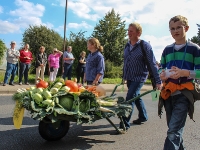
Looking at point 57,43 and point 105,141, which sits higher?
point 57,43

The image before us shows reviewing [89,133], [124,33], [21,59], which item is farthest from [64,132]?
[124,33]

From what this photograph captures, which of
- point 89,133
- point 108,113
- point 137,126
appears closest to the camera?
point 108,113

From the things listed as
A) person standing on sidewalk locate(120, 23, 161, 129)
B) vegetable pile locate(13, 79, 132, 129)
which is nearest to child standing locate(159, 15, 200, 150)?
vegetable pile locate(13, 79, 132, 129)

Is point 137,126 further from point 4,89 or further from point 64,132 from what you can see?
point 4,89

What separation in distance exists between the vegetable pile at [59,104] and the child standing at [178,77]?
3.61 ft

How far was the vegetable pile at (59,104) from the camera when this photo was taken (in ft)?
11.4

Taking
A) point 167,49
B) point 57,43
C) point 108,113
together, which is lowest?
point 108,113

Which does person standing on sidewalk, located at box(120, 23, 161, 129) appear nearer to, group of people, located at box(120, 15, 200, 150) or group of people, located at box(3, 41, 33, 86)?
group of people, located at box(120, 15, 200, 150)

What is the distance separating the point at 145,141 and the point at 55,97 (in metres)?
1.91

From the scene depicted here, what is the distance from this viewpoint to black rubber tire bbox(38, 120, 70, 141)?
13.4 ft

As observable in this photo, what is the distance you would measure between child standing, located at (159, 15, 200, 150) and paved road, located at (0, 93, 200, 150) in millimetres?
1327

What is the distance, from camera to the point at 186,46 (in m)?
3.14

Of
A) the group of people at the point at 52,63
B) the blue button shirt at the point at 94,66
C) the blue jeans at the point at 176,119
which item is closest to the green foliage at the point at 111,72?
the group of people at the point at 52,63

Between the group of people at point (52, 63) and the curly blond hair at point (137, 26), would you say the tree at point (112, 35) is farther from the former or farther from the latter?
the curly blond hair at point (137, 26)
